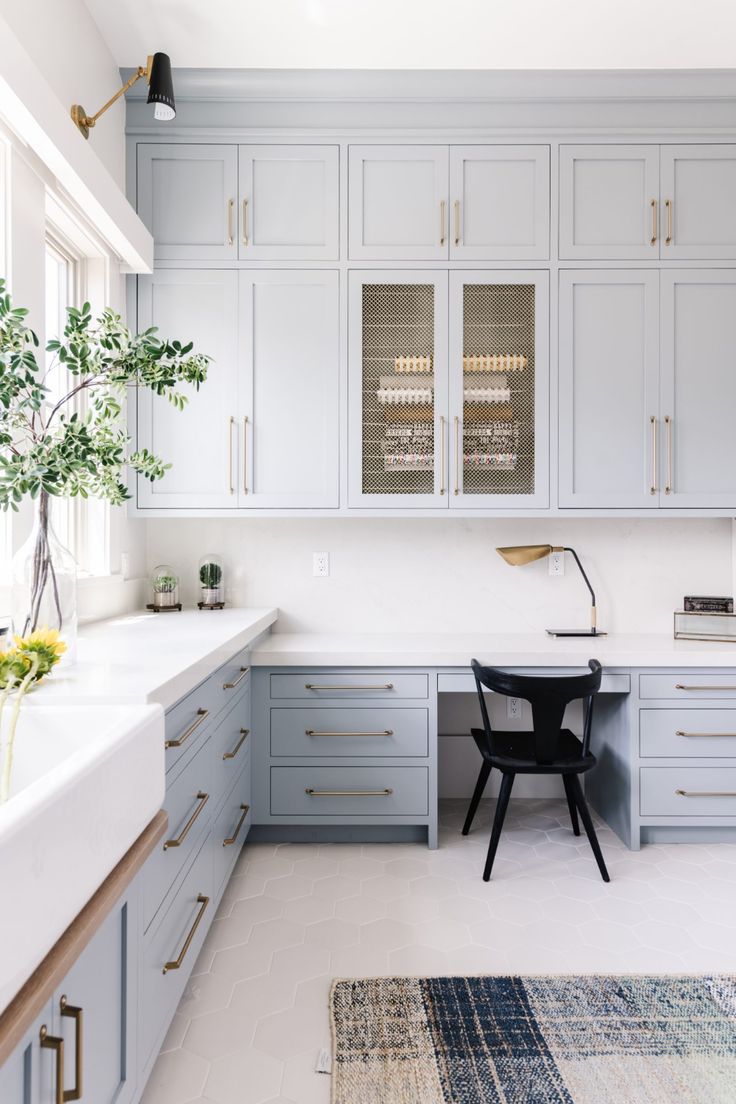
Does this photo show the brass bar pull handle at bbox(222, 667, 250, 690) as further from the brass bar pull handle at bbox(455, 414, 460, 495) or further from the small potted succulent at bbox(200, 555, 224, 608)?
the brass bar pull handle at bbox(455, 414, 460, 495)

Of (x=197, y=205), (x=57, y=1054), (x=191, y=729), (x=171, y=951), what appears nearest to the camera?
(x=57, y=1054)

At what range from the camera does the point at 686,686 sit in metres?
2.53

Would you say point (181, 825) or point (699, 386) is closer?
point (181, 825)

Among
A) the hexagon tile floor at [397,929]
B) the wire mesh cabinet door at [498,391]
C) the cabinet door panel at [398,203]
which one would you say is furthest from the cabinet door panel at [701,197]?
the hexagon tile floor at [397,929]

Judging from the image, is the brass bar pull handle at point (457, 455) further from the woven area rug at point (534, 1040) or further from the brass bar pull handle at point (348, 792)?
the woven area rug at point (534, 1040)

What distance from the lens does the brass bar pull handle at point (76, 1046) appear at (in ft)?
2.93

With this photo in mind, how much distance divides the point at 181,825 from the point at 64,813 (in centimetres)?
94

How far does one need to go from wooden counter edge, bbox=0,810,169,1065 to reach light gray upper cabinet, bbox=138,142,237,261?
230 cm

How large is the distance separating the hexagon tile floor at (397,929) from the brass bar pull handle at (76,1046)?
2.18 feet

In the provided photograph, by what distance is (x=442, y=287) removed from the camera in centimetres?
267

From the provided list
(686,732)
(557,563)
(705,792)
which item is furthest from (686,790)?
(557,563)

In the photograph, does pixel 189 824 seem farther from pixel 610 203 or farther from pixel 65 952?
pixel 610 203

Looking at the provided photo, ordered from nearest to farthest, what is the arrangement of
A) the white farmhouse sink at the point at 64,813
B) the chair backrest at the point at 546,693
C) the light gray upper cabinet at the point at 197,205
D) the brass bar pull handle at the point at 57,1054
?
the white farmhouse sink at the point at 64,813 → the brass bar pull handle at the point at 57,1054 → the chair backrest at the point at 546,693 → the light gray upper cabinet at the point at 197,205

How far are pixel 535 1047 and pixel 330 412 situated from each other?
2095 mm
